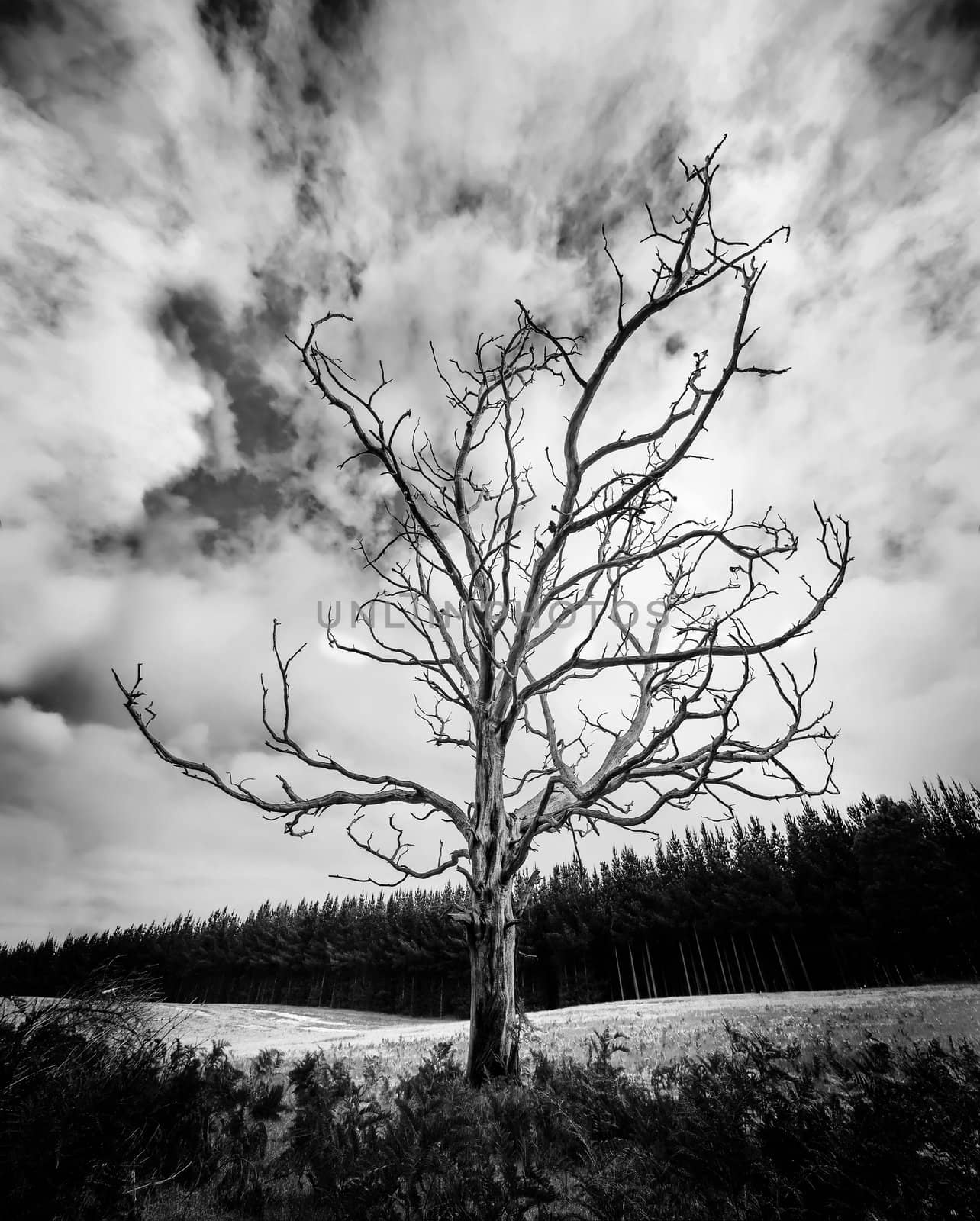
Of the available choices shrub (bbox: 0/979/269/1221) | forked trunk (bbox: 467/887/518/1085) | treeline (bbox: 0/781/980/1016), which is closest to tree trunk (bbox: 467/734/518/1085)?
forked trunk (bbox: 467/887/518/1085)

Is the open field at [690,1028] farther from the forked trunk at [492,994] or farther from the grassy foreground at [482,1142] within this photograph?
the grassy foreground at [482,1142]

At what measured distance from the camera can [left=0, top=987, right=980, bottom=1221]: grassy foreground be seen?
3064 mm

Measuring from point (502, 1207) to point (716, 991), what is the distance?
60.3m

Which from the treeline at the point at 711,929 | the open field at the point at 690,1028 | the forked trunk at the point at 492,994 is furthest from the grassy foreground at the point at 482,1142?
the treeline at the point at 711,929

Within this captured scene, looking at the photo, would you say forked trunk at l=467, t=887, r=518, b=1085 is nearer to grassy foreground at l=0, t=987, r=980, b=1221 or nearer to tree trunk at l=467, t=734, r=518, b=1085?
tree trunk at l=467, t=734, r=518, b=1085

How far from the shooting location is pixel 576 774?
311 inches

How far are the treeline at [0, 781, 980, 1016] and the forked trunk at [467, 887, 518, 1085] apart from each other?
28547mm

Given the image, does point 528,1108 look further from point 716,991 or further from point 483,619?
point 716,991

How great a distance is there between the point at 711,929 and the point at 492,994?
167 ft

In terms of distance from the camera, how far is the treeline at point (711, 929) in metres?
39.6

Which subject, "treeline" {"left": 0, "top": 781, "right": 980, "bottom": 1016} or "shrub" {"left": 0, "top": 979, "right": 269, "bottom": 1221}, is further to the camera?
"treeline" {"left": 0, "top": 781, "right": 980, "bottom": 1016}

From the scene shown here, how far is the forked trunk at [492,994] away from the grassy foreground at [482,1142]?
287mm

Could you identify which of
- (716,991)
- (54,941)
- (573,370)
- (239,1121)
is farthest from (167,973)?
(573,370)

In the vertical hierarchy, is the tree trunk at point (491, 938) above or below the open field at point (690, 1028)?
above
